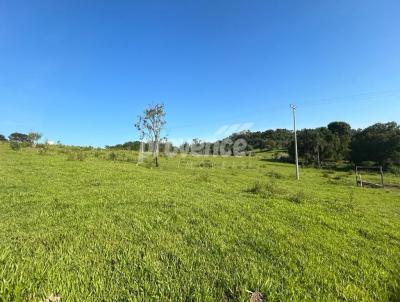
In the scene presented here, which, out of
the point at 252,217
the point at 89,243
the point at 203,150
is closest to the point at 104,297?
the point at 89,243

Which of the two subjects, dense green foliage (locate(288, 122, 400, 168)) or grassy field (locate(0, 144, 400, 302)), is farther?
dense green foliage (locate(288, 122, 400, 168))

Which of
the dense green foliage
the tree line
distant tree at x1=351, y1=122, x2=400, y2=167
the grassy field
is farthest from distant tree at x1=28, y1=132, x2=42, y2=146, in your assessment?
distant tree at x1=351, y1=122, x2=400, y2=167

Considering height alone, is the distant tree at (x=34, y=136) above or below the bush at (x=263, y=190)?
above

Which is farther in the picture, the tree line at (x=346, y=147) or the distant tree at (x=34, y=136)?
the tree line at (x=346, y=147)

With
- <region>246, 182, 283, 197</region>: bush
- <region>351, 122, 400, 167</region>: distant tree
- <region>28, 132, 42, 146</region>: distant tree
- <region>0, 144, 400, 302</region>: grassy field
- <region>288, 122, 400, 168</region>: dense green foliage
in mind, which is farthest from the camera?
<region>288, 122, 400, 168</region>: dense green foliage

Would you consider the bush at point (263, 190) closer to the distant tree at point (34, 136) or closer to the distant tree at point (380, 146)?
the distant tree at point (34, 136)

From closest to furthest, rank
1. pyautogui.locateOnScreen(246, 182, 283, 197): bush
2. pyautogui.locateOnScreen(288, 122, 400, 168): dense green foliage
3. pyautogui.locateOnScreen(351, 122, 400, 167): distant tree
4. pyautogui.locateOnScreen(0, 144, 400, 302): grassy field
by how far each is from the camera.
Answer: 1. pyautogui.locateOnScreen(0, 144, 400, 302): grassy field
2. pyautogui.locateOnScreen(246, 182, 283, 197): bush
3. pyautogui.locateOnScreen(351, 122, 400, 167): distant tree
4. pyautogui.locateOnScreen(288, 122, 400, 168): dense green foliage

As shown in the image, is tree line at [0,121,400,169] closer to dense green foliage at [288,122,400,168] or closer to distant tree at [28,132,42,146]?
dense green foliage at [288,122,400,168]

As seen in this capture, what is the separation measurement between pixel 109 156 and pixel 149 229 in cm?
Answer: 3049

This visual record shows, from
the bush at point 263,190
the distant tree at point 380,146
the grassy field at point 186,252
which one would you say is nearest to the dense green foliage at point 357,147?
the distant tree at point 380,146

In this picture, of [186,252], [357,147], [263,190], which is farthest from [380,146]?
[186,252]

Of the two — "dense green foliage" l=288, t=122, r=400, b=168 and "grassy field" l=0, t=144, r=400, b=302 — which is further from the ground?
"dense green foliage" l=288, t=122, r=400, b=168

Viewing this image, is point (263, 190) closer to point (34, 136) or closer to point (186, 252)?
point (186, 252)

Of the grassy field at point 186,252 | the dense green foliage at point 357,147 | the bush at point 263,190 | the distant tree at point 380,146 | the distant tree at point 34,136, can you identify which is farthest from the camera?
the dense green foliage at point 357,147
